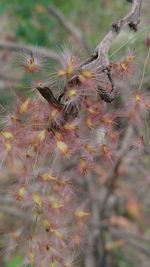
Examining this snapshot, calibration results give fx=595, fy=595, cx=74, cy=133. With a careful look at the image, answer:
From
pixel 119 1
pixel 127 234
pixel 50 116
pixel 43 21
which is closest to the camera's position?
pixel 50 116

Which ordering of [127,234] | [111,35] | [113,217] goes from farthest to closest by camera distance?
1. [113,217]
2. [127,234]
3. [111,35]

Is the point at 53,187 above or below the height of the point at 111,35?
below

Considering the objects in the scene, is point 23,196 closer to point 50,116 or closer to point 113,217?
point 50,116

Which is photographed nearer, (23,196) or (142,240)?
(23,196)

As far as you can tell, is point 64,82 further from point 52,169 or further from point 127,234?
point 127,234

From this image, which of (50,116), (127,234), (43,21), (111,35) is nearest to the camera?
(50,116)

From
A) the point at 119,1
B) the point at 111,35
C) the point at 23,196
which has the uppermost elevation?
the point at 119,1

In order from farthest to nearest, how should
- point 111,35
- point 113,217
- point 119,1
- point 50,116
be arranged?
point 119,1
point 113,217
point 111,35
point 50,116

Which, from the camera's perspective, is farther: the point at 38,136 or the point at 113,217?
the point at 113,217

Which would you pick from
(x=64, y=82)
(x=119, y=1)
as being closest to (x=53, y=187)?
(x=64, y=82)
